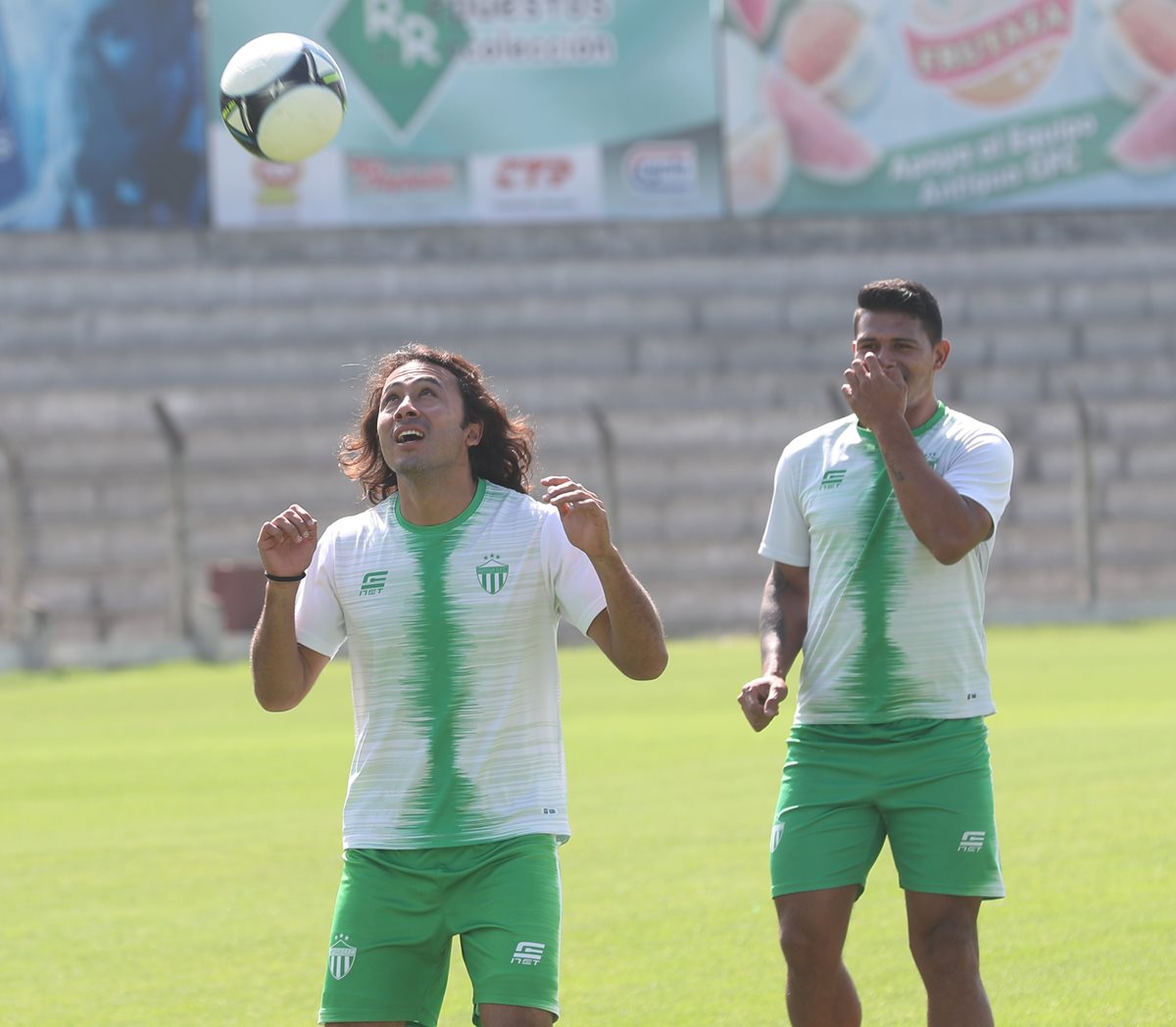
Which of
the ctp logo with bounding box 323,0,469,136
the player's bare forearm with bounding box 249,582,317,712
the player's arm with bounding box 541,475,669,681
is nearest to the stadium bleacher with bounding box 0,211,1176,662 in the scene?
the ctp logo with bounding box 323,0,469,136

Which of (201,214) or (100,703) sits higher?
(201,214)

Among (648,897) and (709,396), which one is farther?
(709,396)

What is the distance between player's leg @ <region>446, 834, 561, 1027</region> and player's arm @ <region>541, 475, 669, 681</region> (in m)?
0.49

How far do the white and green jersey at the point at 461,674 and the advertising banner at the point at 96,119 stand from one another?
28036 millimetres

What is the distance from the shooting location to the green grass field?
7043 millimetres

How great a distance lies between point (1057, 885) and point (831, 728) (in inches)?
133

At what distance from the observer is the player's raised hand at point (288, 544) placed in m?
4.96

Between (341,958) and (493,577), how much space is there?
3.17 feet

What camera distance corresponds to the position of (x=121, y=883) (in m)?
9.47

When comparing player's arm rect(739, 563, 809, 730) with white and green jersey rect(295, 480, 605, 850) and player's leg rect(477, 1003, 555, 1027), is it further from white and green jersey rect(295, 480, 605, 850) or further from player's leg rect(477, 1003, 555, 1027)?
player's leg rect(477, 1003, 555, 1027)

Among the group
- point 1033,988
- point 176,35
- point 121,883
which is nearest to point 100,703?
point 121,883

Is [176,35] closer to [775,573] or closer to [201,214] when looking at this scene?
[201,214]

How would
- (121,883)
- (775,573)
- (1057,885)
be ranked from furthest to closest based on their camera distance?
(121,883) < (1057,885) < (775,573)

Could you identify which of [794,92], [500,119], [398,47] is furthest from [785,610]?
[794,92]
